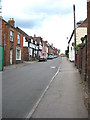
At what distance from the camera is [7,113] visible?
390cm

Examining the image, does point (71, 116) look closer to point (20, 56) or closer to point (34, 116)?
point (34, 116)

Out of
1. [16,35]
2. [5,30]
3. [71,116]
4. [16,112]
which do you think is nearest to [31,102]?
[16,112]

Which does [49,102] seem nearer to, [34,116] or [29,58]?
[34,116]

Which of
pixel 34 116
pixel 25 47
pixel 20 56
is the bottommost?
pixel 34 116

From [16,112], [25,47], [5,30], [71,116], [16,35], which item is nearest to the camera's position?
[71,116]

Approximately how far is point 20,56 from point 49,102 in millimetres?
21310

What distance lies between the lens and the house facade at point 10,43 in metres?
19.0

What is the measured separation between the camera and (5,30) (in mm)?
19312

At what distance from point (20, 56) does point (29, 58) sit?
9895 millimetres

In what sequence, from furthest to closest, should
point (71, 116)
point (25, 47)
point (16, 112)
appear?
point (25, 47)
point (16, 112)
point (71, 116)

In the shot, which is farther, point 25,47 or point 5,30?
point 25,47

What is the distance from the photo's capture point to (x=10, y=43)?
2097 cm

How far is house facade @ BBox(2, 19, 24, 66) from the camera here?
19000 mm

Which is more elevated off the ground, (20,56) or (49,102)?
(20,56)
